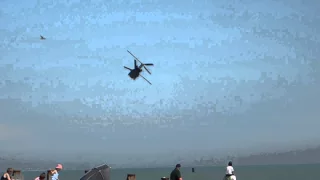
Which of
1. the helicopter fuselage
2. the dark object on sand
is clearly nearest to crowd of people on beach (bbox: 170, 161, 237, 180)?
the dark object on sand

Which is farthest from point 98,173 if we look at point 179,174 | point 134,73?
point 134,73

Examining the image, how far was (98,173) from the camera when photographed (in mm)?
14133

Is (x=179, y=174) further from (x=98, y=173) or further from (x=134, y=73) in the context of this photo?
(x=134, y=73)

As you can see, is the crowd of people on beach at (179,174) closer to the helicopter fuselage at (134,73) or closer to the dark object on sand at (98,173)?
the dark object on sand at (98,173)

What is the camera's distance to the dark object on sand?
44.5 feet

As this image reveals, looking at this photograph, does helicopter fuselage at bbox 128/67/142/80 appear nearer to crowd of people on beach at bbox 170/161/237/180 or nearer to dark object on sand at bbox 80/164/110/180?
crowd of people on beach at bbox 170/161/237/180

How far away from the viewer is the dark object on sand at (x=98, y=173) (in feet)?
44.5

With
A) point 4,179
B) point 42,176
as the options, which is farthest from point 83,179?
point 4,179

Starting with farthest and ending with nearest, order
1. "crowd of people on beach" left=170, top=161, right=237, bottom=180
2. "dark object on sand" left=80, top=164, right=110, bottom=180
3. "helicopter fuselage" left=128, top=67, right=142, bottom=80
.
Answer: "helicopter fuselage" left=128, top=67, right=142, bottom=80 < "crowd of people on beach" left=170, top=161, right=237, bottom=180 < "dark object on sand" left=80, top=164, right=110, bottom=180

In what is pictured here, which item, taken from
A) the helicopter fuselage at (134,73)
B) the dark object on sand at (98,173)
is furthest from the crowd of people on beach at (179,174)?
Result: the helicopter fuselage at (134,73)

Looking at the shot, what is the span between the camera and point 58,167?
58.4 feet

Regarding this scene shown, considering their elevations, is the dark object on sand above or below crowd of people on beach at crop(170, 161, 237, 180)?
below

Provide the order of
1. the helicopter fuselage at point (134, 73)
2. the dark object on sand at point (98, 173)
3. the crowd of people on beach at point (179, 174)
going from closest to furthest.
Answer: the dark object on sand at point (98, 173), the crowd of people on beach at point (179, 174), the helicopter fuselage at point (134, 73)

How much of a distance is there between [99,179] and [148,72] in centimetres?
2889
